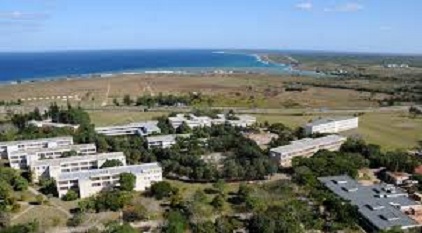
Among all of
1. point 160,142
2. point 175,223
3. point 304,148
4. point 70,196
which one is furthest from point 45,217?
point 304,148

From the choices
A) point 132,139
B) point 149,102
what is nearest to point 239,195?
point 132,139

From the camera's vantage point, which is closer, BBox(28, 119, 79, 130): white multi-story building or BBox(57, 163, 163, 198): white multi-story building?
BBox(57, 163, 163, 198): white multi-story building

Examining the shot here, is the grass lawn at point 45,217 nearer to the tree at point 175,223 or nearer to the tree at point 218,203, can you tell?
the tree at point 175,223

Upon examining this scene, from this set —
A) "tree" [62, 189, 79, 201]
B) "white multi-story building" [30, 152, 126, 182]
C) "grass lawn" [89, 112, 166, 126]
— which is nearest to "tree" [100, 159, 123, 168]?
"white multi-story building" [30, 152, 126, 182]

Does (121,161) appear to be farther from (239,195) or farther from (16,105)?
(16,105)

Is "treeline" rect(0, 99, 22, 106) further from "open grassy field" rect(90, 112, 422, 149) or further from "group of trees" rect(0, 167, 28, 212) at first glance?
"group of trees" rect(0, 167, 28, 212)
